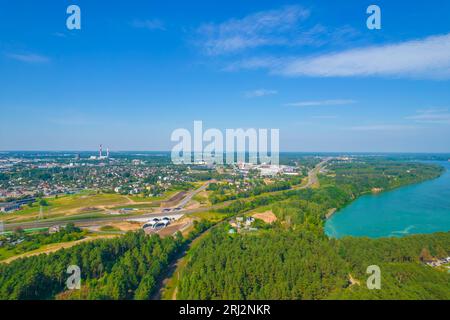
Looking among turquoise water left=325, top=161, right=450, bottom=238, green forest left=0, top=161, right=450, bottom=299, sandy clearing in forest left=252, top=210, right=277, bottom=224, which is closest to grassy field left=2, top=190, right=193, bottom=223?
sandy clearing in forest left=252, top=210, right=277, bottom=224

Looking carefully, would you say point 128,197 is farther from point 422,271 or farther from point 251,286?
point 422,271

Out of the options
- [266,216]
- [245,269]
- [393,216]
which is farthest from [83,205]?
[393,216]

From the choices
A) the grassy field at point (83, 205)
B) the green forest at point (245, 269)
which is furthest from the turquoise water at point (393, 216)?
the grassy field at point (83, 205)

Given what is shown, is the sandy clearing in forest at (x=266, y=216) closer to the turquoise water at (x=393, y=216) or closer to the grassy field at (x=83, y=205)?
the turquoise water at (x=393, y=216)

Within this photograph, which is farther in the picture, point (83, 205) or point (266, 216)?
point (83, 205)

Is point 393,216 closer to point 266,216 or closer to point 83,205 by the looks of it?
point 266,216

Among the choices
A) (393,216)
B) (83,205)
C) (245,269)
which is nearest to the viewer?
(245,269)
